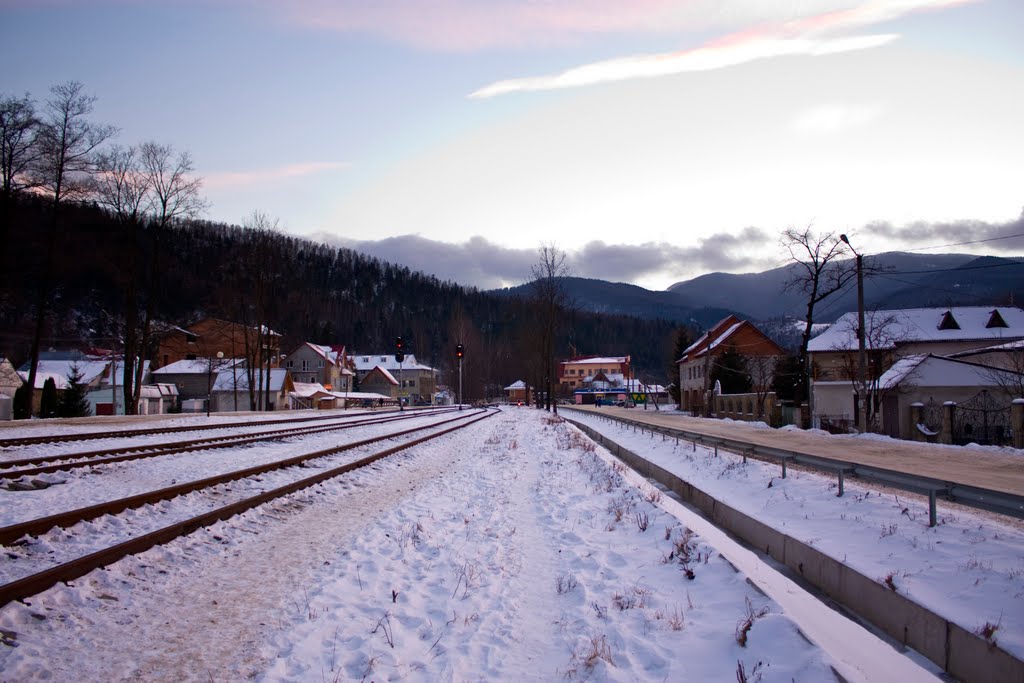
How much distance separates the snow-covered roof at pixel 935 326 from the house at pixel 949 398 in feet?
72.7

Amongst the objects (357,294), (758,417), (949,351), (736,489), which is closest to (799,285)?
(758,417)

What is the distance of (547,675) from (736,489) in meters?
7.41

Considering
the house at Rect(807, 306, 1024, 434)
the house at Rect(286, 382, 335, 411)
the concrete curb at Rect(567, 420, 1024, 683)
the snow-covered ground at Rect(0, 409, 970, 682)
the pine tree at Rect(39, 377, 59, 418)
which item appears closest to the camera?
the concrete curb at Rect(567, 420, 1024, 683)

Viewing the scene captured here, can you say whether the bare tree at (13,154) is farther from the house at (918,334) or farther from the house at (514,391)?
the house at (514,391)

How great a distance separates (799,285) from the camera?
40.3m

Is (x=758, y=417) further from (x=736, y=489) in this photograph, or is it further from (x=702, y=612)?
(x=702, y=612)

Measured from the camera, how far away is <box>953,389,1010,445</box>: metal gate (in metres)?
24.7

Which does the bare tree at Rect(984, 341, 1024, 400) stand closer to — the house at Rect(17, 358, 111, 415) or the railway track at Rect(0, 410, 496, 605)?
A: the railway track at Rect(0, 410, 496, 605)

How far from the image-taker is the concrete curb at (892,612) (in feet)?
13.8

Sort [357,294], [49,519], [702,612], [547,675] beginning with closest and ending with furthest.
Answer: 1. [547,675]
2. [702,612]
3. [49,519]
4. [357,294]

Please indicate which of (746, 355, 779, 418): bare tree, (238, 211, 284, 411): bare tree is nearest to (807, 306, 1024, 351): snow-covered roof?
(746, 355, 779, 418): bare tree

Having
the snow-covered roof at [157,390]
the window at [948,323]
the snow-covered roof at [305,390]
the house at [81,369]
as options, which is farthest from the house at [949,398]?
the house at [81,369]

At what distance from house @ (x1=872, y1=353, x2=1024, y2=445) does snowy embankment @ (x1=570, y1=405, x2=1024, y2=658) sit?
18224mm

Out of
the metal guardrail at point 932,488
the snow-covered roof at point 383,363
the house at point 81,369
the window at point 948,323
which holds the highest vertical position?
the window at point 948,323
